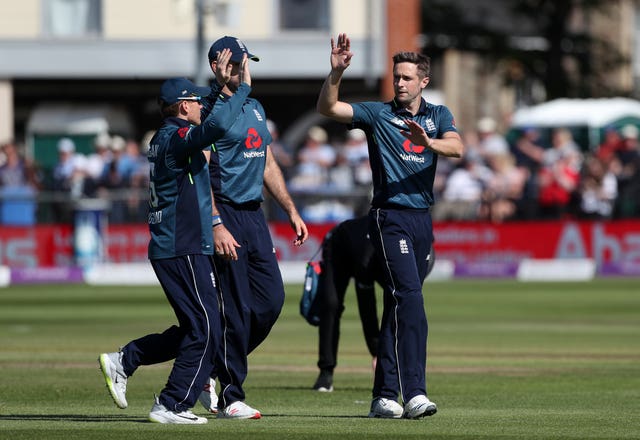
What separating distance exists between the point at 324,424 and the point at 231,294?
1097 mm

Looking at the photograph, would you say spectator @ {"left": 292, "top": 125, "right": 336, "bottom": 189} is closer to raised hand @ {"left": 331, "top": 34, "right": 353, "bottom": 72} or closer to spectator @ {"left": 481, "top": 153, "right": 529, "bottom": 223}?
spectator @ {"left": 481, "top": 153, "right": 529, "bottom": 223}

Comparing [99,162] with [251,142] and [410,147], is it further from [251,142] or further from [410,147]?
[410,147]

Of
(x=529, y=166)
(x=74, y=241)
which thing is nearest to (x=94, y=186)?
(x=74, y=241)

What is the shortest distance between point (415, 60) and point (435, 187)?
18684mm

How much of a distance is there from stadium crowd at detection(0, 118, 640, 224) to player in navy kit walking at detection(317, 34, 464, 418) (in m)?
17.7

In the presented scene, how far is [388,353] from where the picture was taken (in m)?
10.7

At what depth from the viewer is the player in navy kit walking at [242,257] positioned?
10680 millimetres

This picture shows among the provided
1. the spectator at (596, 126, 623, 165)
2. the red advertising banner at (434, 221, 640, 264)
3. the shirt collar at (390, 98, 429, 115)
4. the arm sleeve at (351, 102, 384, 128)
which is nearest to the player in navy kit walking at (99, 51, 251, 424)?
the arm sleeve at (351, 102, 384, 128)

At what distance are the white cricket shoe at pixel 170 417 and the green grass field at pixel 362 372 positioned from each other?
0.32ft

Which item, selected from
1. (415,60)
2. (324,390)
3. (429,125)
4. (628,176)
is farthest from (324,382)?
(628,176)

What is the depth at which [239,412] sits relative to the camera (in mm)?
10570

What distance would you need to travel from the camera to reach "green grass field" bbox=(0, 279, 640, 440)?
393 inches

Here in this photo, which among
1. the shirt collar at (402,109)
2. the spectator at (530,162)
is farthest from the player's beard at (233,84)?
the spectator at (530,162)

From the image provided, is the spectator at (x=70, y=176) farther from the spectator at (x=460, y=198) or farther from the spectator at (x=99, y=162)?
the spectator at (x=460, y=198)
